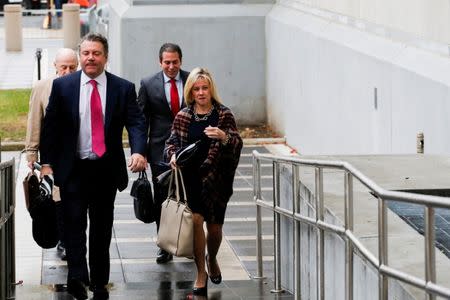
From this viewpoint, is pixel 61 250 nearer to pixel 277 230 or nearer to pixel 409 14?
pixel 277 230

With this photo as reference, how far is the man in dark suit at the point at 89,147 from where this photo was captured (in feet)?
30.8

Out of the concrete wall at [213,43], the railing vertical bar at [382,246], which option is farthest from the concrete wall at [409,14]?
the railing vertical bar at [382,246]

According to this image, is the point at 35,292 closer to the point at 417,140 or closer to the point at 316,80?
the point at 417,140

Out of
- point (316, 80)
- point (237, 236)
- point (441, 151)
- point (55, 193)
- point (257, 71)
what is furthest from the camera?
point (257, 71)

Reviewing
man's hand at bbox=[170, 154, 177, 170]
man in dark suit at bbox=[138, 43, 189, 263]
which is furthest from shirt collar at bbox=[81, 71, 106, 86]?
man in dark suit at bbox=[138, 43, 189, 263]

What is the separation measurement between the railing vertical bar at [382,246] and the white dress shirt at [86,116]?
11.6 ft

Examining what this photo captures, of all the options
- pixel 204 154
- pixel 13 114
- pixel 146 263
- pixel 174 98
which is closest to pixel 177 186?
pixel 204 154

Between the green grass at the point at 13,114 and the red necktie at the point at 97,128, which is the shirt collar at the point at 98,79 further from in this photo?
the green grass at the point at 13,114

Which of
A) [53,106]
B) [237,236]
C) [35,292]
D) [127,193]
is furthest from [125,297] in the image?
[127,193]

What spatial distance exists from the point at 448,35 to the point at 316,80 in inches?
232

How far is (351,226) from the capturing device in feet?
23.7

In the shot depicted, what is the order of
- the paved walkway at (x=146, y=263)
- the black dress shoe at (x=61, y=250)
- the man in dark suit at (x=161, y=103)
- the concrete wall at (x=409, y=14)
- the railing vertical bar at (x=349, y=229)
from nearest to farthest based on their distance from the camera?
the railing vertical bar at (x=349, y=229) → the paved walkway at (x=146, y=263) → the man in dark suit at (x=161, y=103) → the black dress shoe at (x=61, y=250) → the concrete wall at (x=409, y=14)

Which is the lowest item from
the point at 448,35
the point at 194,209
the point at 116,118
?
the point at 194,209

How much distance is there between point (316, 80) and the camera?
17.4 m
